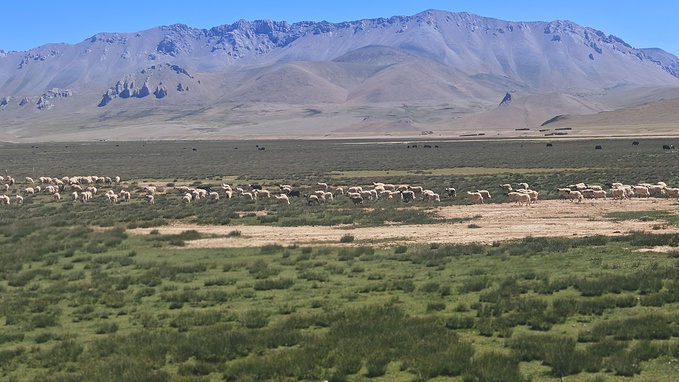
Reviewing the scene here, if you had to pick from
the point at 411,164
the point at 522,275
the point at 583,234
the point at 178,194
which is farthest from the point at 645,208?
the point at 411,164

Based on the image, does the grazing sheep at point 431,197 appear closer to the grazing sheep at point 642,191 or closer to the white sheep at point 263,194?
the white sheep at point 263,194

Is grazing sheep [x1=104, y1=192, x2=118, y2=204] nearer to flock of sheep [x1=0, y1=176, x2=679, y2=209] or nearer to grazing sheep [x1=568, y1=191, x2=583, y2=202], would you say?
flock of sheep [x1=0, y1=176, x2=679, y2=209]

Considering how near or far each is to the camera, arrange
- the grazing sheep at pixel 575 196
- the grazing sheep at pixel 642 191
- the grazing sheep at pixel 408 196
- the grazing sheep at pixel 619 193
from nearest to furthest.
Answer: the grazing sheep at pixel 619 193 → the grazing sheep at pixel 575 196 → the grazing sheep at pixel 642 191 → the grazing sheep at pixel 408 196

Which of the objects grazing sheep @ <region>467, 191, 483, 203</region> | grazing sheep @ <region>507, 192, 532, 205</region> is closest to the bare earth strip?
grazing sheep @ <region>507, 192, 532, 205</region>

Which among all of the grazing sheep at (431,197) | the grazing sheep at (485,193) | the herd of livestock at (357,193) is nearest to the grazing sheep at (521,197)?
the herd of livestock at (357,193)

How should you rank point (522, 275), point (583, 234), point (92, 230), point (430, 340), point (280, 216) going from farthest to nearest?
point (280, 216)
point (92, 230)
point (583, 234)
point (522, 275)
point (430, 340)

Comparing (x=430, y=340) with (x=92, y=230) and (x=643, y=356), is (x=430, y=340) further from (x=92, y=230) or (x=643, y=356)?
(x=92, y=230)

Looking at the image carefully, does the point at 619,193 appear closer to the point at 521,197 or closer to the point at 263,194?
the point at 521,197
